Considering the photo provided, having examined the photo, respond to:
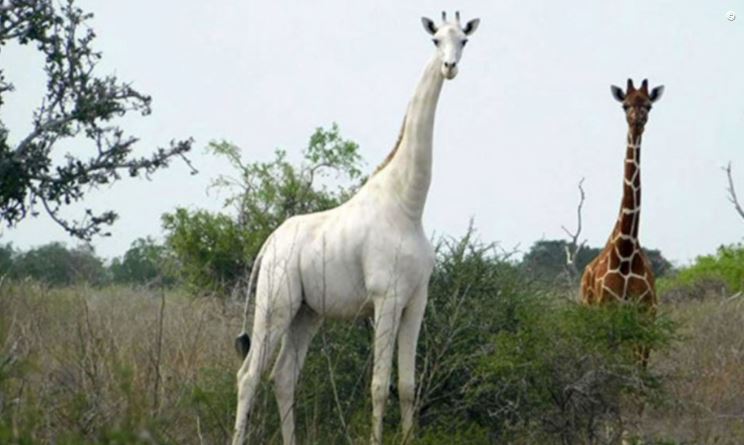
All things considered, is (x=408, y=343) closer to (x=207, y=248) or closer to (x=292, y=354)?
(x=292, y=354)

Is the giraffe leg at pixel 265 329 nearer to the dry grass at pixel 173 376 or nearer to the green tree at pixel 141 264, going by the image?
the dry grass at pixel 173 376

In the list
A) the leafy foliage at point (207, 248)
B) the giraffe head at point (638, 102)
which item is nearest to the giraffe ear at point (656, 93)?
the giraffe head at point (638, 102)

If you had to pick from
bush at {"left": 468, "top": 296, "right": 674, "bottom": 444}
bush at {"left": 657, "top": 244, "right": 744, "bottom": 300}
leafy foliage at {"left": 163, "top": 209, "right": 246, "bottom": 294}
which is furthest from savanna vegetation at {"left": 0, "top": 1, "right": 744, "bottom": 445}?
bush at {"left": 657, "top": 244, "right": 744, "bottom": 300}

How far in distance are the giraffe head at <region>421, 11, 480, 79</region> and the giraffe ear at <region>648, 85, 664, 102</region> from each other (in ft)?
9.70

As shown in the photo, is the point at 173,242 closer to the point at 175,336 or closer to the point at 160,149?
the point at 160,149

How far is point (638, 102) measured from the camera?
36.9 ft

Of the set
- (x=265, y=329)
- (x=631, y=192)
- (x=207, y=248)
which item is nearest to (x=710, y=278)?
(x=207, y=248)

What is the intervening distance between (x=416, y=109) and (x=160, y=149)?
23.1 ft

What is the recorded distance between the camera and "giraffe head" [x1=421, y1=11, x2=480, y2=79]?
8.25 metres

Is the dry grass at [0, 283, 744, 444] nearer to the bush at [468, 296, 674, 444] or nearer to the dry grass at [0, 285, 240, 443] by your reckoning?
the dry grass at [0, 285, 240, 443]

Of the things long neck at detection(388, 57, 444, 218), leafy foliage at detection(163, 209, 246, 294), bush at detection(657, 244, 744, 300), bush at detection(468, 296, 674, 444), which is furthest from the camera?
bush at detection(657, 244, 744, 300)

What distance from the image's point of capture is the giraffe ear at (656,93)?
37.0 feet

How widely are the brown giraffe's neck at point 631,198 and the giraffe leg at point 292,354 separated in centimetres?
316

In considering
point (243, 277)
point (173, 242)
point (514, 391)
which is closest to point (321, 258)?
point (514, 391)
